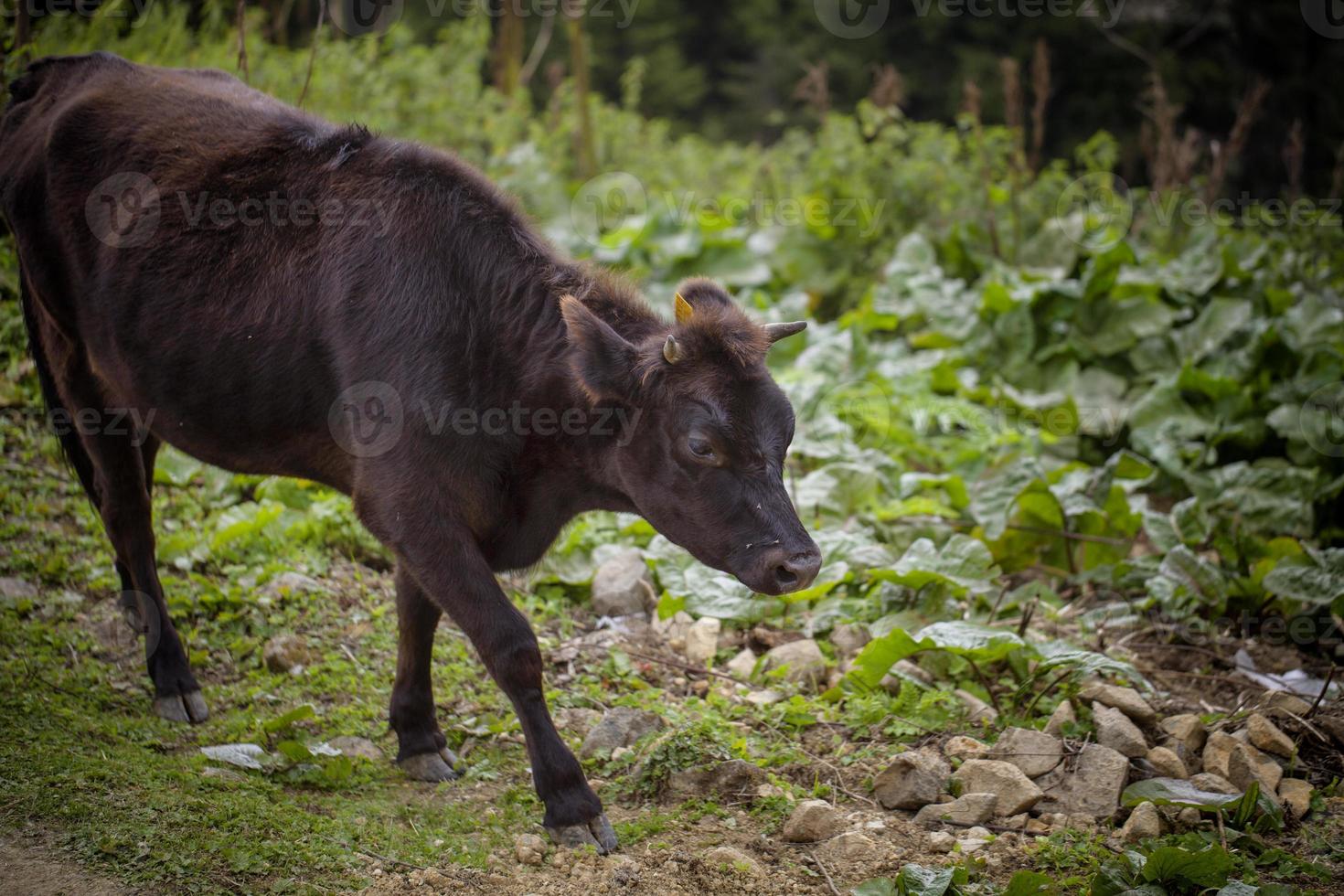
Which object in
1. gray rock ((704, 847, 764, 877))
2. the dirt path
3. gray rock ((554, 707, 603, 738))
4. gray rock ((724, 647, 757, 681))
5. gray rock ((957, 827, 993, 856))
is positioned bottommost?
gray rock ((554, 707, 603, 738))

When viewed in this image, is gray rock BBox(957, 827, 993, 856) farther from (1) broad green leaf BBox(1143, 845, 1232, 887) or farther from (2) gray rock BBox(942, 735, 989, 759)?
(1) broad green leaf BBox(1143, 845, 1232, 887)

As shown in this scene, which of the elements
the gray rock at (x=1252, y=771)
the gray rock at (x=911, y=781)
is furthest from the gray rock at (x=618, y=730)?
the gray rock at (x=1252, y=771)

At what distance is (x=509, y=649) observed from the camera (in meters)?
4.16

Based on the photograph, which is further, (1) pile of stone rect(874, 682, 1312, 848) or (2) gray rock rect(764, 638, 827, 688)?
(2) gray rock rect(764, 638, 827, 688)

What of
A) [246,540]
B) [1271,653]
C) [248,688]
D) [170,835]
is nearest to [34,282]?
[246,540]

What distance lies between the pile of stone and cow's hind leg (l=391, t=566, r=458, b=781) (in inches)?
70.3

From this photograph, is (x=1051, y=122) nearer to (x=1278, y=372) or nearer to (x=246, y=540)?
(x=1278, y=372)

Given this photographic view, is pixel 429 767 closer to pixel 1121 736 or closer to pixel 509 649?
pixel 509 649

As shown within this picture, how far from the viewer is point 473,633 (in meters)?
4.19

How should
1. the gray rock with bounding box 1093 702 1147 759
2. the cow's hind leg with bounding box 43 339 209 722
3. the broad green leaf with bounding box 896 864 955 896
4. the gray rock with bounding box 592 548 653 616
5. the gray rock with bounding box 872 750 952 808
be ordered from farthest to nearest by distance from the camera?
the gray rock with bounding box 592 548 653 616, the cow's hind leg with bounding box 43 339 209 722, the gray rock with bounding box 1093 702 1147 759, the gray rock with bounding box 872 750 952 808, the broad green leaf with bounding box 896 864 955 896

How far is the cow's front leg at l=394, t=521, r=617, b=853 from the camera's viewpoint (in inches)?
162

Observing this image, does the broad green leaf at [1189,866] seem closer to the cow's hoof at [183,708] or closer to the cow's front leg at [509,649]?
the cow's front leg at [509,649]

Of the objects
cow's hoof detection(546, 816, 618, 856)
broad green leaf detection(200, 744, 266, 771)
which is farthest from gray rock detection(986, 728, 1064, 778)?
broad green leaf detection(200, 744, 266, 771)

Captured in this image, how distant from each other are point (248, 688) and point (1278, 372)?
23.7 ft
